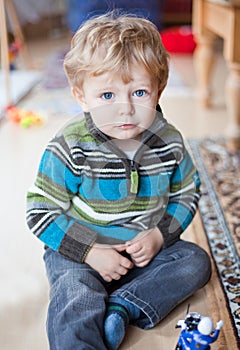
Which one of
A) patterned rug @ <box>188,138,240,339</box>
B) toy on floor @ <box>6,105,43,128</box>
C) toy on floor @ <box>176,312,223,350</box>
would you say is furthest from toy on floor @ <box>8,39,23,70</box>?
toy on floor @ <box>176,312,223,350</box>

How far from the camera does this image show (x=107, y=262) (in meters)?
0.89

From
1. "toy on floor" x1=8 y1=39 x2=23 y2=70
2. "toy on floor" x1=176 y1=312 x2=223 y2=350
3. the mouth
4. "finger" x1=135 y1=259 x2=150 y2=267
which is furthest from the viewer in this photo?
"toy on floor" x1=8 y1=39 x2=23 y2=70

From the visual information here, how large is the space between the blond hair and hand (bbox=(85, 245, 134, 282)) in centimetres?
28

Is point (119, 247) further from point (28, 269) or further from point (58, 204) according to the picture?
point (28, 269)

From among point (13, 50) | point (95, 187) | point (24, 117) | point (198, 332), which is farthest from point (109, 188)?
point (13, 50)

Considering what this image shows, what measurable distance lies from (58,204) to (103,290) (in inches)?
6.4

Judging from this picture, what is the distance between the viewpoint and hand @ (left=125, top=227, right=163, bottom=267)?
909 millimetres

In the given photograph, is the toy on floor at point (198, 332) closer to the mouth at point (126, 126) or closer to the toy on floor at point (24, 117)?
the mouth at point (126, 126)

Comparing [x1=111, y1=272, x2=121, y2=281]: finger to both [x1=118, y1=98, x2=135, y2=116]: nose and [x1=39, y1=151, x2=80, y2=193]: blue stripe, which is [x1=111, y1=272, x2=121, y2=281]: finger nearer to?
[x1=39, y1=151, x2=80, y2=193]: blue stripe

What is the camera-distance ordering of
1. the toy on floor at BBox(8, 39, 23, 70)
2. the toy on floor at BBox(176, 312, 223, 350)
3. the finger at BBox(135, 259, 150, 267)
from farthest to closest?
the toy on floor at BBox(8, 39, 23, 70) → the finger at BBox(135, 259, 150, 267) → the toy on floor at BBox(176, 312, 223, 350)

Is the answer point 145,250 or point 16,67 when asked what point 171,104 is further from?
point 145,250

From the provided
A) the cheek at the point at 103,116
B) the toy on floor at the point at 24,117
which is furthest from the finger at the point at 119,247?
the toy on floor at the point at 24,117

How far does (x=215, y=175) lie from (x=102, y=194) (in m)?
0.70

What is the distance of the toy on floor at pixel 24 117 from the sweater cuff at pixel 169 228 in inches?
42.6
